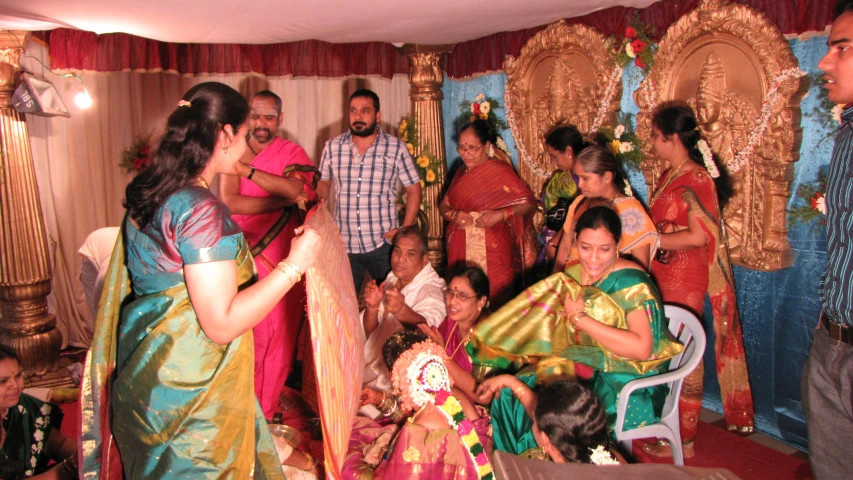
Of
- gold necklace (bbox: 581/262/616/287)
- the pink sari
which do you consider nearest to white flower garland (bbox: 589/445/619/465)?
gold necklace (bbox: 581/262/616/287)

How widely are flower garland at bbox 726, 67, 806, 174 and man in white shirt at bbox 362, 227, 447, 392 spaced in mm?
1751

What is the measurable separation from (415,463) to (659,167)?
8.77ft

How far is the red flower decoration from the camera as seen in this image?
4.02m

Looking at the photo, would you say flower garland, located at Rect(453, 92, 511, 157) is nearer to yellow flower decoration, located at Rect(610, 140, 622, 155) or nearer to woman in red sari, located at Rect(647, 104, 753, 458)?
yellow flower decoration, located at Rect(610, 140, 622, 155)

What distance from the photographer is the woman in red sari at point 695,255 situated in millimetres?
3365

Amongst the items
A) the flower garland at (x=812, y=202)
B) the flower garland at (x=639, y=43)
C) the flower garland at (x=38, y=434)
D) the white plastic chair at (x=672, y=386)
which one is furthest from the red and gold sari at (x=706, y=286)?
the flower garland at (x=38, y=434)

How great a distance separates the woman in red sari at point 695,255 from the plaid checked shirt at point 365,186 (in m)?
1.87

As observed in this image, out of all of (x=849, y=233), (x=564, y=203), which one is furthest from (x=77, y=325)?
(x=849, y=233)

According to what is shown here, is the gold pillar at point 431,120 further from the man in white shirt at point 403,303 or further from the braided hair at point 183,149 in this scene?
the braided hair at point 183,149

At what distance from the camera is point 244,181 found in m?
3.71

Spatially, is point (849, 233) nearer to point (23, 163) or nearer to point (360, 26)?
point (360, 26)

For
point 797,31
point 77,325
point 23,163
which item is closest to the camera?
point 797,31

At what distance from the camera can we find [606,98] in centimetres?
441

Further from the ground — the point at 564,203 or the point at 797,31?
the point at 797,31
